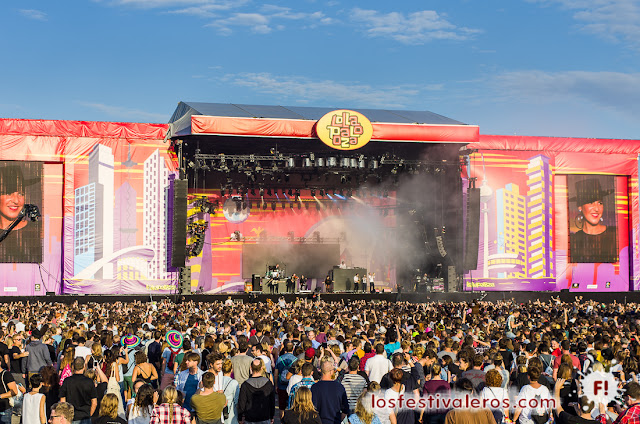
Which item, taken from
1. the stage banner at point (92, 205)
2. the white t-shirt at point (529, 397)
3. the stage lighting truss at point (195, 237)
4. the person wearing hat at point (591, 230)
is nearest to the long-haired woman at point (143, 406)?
the white t-shirt at point (529, 397)

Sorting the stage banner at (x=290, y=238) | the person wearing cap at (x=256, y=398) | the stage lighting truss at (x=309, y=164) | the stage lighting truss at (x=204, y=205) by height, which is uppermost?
the stage lighting truss at (x=309, y=164)

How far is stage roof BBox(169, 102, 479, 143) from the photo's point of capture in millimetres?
31766

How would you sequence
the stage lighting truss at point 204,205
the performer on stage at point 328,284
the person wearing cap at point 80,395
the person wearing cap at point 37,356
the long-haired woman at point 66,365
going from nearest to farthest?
the person wearing cap at point 80,395
the long-haired woman at point 66,365
the person wearing cap at point 37,356
the stage lighting truss at point 204,205
the performer on stage at point 328,284

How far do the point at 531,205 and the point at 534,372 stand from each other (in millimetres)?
31711

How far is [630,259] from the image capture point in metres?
39.1

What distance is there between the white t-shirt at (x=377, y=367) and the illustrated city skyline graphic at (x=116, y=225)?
26.7 meters

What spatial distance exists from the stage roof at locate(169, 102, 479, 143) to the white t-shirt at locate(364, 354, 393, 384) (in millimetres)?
23661

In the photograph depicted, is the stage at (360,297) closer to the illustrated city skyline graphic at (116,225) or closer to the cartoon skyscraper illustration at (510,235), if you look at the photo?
the illustrated city skyline graphic at (116,225)

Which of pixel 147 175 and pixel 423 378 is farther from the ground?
pixel 147 175

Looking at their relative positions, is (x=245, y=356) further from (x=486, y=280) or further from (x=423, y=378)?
(x=486, y=280)

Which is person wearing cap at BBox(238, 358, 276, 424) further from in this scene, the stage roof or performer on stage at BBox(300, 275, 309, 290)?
performer on stage at BBox(300, 275, 309, 290)

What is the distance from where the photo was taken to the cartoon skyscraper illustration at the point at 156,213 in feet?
113

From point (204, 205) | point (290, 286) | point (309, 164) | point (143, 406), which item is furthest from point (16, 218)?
point (143, 406)

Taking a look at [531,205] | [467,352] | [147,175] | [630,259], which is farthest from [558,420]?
[630,259]
